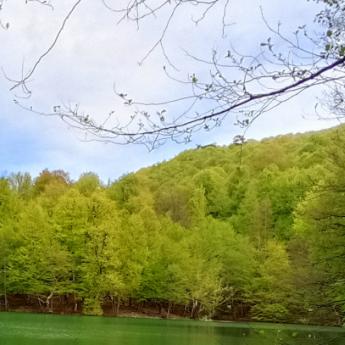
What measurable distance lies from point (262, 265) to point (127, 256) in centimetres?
967

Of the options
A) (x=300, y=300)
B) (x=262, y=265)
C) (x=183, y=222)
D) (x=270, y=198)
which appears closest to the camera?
(x=300, y=300)

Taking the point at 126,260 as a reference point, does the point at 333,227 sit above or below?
below

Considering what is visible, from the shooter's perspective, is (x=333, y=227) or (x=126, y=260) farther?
(x=126, y=260)

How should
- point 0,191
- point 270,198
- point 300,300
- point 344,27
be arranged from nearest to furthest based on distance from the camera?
point 344,27 → point 300,300 → point 0,191 → point 270,198

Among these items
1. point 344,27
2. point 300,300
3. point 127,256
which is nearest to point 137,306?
point 127,256

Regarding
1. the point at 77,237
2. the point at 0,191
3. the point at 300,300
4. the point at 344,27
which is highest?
the point at 0,191

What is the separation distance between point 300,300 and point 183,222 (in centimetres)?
4999

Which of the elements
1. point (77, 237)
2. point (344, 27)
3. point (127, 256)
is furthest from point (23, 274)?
point (344, 27)

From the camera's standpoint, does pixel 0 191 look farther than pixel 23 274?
Yes

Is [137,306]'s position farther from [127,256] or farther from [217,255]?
[217,255]

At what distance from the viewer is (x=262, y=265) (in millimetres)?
45500

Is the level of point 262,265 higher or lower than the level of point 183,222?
lower

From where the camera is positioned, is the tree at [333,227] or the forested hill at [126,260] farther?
the forested hill at [126,260]

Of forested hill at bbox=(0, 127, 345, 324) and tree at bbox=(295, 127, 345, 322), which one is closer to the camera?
tree at bbox=(295, 127, 345, 322)
